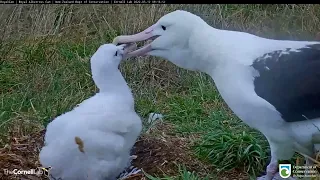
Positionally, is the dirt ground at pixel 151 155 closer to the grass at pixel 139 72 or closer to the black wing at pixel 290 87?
the grass at pixel 139 72

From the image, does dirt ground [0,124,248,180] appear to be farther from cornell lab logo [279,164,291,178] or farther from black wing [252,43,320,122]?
black wing [252,43,320,122]

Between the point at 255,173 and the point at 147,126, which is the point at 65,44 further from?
the point at 255,173

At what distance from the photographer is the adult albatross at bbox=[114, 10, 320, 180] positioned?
6.72ft

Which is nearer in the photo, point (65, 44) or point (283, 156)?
point (283, 156)

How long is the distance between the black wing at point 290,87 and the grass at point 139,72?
0.17 m

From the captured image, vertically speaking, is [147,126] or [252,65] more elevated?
[252,65]

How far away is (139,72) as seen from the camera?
2.22 m

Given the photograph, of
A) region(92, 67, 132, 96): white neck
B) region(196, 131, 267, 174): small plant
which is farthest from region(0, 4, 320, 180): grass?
region(92, 67, 132, 96): white neck

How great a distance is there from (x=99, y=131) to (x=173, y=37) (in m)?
0.35

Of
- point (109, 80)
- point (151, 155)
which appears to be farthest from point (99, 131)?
point (151, 155)

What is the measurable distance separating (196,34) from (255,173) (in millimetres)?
485

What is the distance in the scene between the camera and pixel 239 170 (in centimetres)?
225

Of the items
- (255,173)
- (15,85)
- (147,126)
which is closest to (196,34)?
(147,126)

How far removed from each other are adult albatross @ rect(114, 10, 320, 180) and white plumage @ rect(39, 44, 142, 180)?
0.34ft
